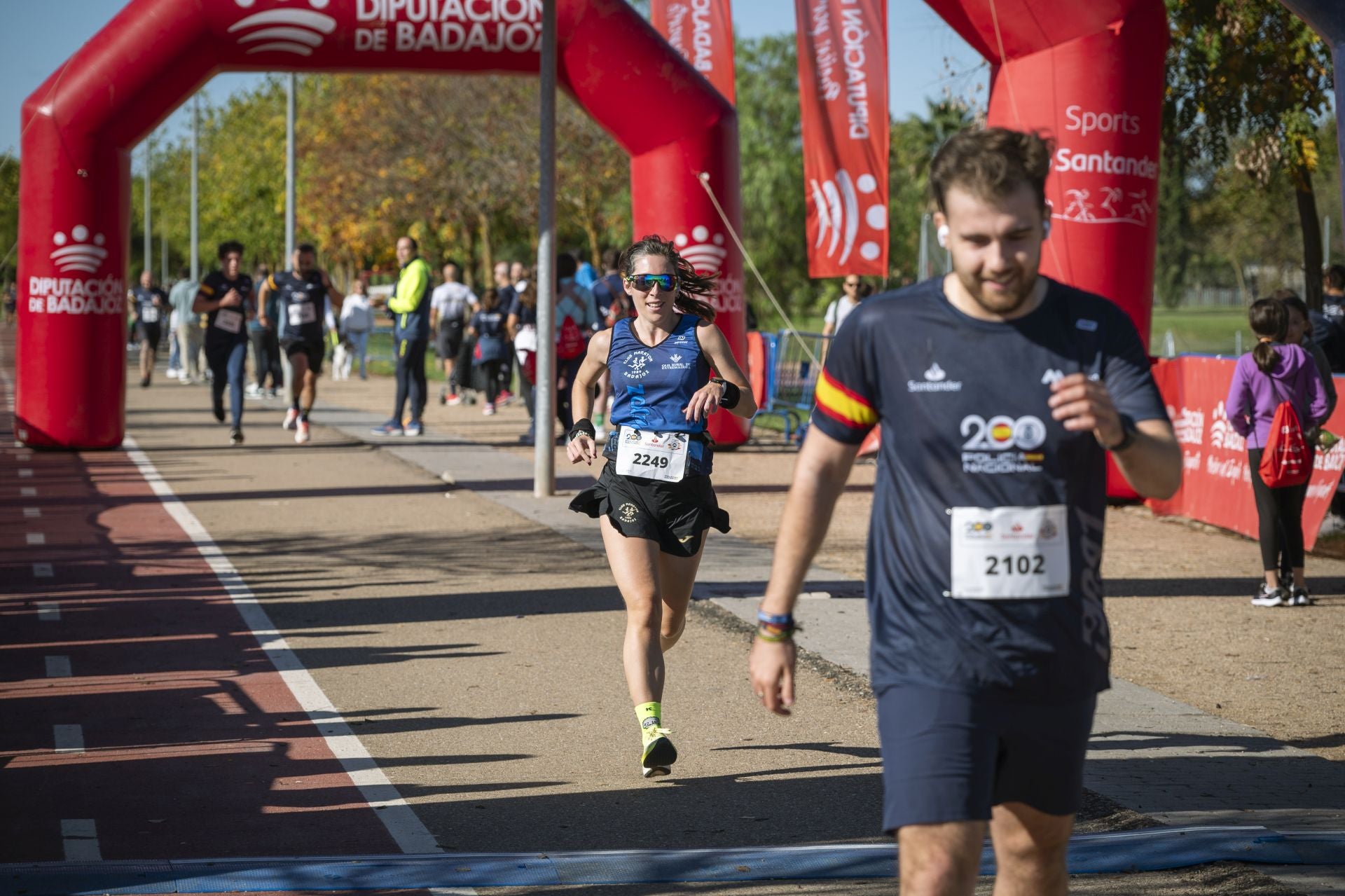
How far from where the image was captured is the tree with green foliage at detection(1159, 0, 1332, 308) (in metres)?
16.2

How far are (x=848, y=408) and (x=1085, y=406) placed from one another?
52 centimetres

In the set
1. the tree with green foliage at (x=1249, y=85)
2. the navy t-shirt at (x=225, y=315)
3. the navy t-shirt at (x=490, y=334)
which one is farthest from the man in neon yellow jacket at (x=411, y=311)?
the tree with green foliage at (x=1249, y=85)

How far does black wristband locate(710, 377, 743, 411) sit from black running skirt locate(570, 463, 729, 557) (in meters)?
0.31

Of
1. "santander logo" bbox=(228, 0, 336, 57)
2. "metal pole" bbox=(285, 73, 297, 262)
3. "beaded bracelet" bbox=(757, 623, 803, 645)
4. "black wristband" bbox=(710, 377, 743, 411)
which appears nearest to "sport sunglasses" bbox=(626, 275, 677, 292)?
"black wristband" bbox=(710, 377, 743, 411)

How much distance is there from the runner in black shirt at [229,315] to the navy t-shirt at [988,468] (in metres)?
14.8

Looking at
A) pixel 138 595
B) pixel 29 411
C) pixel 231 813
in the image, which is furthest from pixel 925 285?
pixel 29 411

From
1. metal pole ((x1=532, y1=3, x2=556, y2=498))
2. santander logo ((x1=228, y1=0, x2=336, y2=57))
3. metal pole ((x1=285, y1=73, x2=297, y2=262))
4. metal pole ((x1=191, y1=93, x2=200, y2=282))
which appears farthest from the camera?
metal pole ((x1=191, y1=93, x2=200, y2=282))

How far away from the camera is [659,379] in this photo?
6.11 metres

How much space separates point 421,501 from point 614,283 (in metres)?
4.22

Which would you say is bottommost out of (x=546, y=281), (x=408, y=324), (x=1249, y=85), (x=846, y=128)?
(x=408, y=324)

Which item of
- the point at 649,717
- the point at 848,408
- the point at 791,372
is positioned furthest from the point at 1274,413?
the point at 791,372

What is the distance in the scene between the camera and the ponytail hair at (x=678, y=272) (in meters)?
6.11

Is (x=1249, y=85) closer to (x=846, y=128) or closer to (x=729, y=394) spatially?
(x=846, y=128)

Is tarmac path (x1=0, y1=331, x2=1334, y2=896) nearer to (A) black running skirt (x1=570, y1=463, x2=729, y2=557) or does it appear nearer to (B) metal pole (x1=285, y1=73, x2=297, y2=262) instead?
(A) black running skirt (x1=570, y1=463, x2=729, y2=557)
